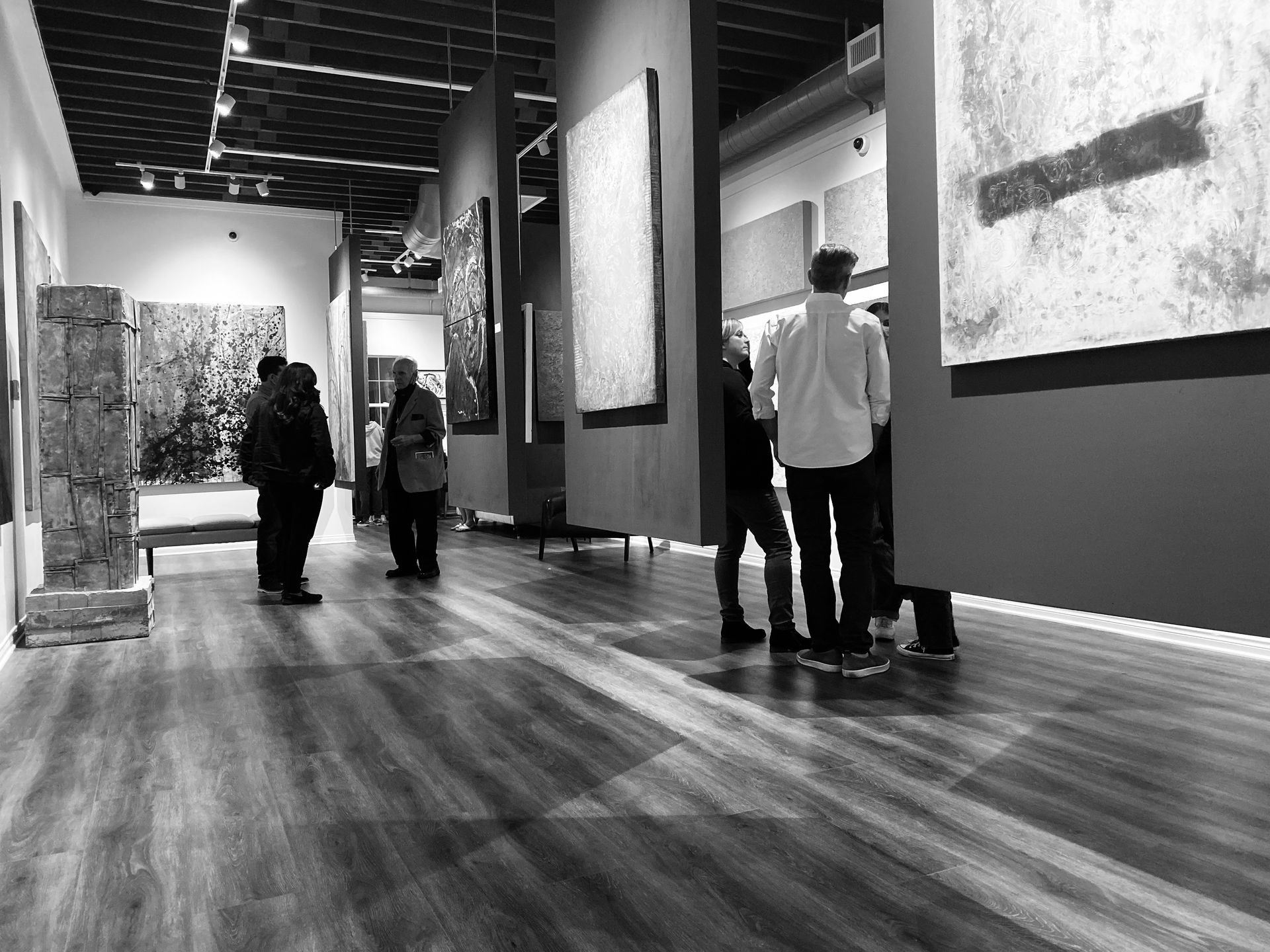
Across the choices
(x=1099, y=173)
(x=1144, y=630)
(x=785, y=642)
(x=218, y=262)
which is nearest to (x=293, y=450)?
(x=785, y=642)

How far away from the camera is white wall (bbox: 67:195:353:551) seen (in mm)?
9961

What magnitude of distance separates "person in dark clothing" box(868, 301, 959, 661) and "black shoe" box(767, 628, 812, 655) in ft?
1.46

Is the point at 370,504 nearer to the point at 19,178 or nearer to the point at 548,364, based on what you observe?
the point at 548,364

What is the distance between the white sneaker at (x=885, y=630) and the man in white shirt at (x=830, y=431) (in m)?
0.54

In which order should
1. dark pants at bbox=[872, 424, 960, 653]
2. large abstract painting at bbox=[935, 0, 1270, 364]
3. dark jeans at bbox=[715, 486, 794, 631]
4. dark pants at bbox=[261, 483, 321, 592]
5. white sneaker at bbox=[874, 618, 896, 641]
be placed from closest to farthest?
1. large abstract painting at bbox=[935, 0, 1270, 364]
2. dark pants at bbox=[872, 424, 960, 653]
3. dark jeans at bbox=[715, 486, 794, 631]
4. white sneaker at bbox=[874, 618, 896, 641]
5. dark pants at bbox=[261, 483, 321, 592]

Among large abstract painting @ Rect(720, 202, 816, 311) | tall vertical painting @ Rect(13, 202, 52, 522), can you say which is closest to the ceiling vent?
large abstract painting @ Rect(720, 202, 816, 311)

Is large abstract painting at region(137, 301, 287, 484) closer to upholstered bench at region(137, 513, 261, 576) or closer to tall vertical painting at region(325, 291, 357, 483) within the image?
tall vertical painting at region(325, 291, 357, 483)

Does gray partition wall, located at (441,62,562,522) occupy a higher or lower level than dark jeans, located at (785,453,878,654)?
higher

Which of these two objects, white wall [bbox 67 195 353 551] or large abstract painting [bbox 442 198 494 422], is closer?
large abstract painting [bbox 442 198 494 422]

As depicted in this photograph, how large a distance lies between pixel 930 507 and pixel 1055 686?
7.01 feet

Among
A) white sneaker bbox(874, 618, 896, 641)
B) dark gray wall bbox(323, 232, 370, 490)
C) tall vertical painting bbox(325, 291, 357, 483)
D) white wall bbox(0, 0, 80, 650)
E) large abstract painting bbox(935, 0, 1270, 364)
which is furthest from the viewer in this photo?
tall vertical painting bbox(325, 291, 357, 483)

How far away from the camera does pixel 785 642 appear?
4621 mm

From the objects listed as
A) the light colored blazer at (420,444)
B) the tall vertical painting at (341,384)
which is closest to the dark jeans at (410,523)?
the light colored blazer at (420,444)

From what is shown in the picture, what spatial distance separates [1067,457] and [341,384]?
9.33 meters
